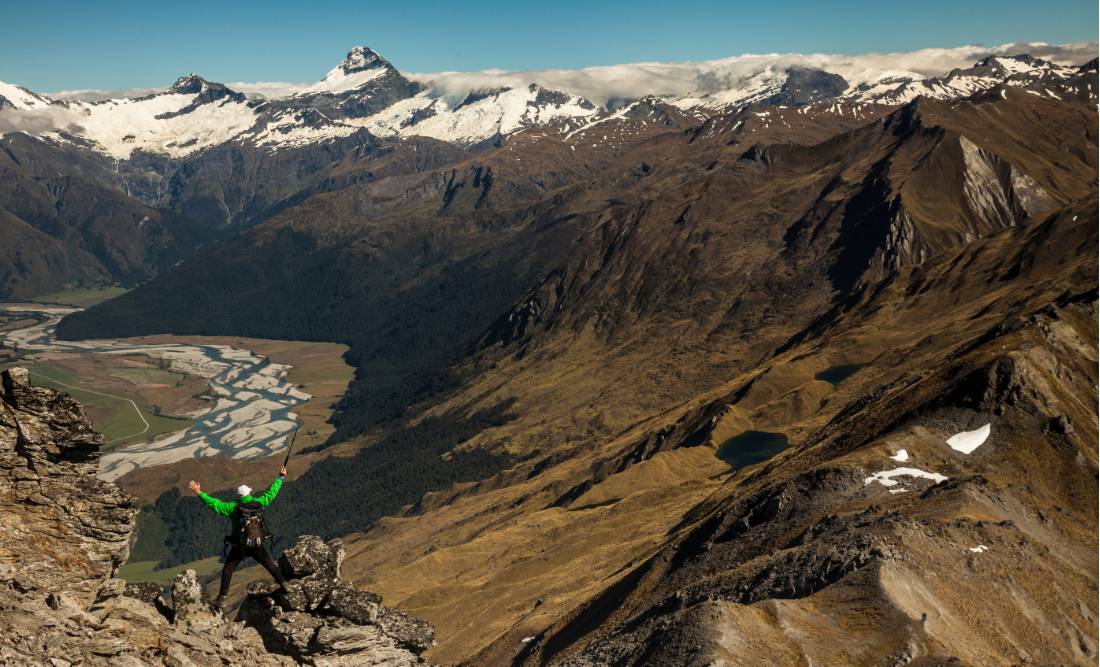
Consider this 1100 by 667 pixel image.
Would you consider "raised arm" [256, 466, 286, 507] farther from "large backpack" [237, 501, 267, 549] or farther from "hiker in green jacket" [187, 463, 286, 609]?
"large backpack" [237, 501, 267, 549]

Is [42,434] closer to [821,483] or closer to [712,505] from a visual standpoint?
[821,483]

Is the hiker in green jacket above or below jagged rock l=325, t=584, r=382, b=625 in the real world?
above

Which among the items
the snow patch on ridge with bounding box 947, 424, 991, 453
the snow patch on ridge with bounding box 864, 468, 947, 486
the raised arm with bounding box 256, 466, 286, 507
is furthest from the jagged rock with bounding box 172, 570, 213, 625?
the snow patch on ridge with bounding box 947, 424, 991, 453

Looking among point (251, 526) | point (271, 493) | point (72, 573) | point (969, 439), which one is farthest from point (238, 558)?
point (969, 439)

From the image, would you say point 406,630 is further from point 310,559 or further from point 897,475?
point 897,475

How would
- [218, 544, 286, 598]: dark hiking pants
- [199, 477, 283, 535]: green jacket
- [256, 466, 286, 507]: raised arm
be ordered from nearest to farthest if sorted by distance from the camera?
1. [218, 544, 286, 598]: dark hiking pants
2. [199, 477, 283, 535]: green jacket
3. [256, 466, 286, 507]: raised arm

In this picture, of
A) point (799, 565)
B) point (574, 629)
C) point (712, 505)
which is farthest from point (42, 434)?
point (712, 505)
